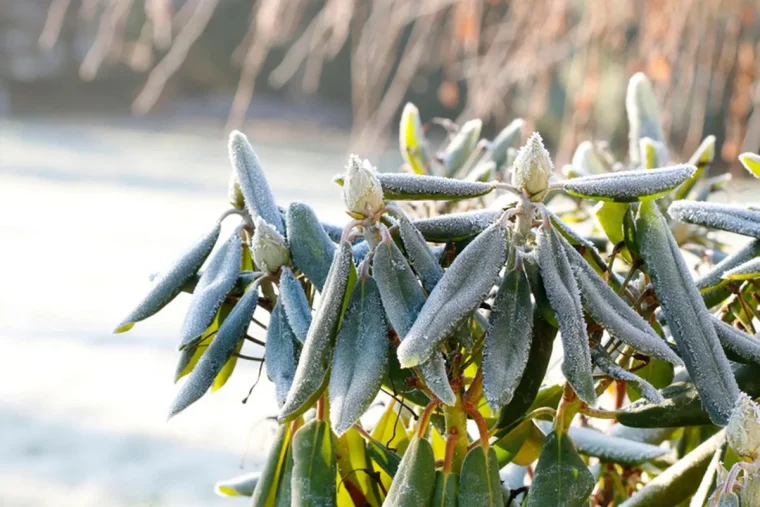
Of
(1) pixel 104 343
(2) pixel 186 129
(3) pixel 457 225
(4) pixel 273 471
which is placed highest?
(2) pixel 186 129

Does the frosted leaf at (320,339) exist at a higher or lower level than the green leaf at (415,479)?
higher

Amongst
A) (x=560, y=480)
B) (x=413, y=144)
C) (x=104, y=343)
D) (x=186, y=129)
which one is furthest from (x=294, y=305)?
(x=186, y=129)

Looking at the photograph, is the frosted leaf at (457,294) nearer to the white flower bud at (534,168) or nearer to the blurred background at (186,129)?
the white flower bud at (534,168)

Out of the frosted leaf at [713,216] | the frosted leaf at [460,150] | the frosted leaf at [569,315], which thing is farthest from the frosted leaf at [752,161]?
the frosted leaf at [460,150]

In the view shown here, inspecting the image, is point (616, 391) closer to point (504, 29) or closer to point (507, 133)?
point (507, 133)

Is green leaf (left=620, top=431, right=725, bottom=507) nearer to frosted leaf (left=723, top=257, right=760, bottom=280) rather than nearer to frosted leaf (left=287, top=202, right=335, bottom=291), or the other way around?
frosted leaf (left=723, top=257, right=760, bottom=280)

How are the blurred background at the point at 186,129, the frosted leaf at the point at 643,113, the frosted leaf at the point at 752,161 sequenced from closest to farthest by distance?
the frosted leaf at the point at 752,161, the frosted leaf at the point at 643,113, the blurred background at the point at 186,129

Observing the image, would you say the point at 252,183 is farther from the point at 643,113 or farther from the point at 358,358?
the point at 643,113
